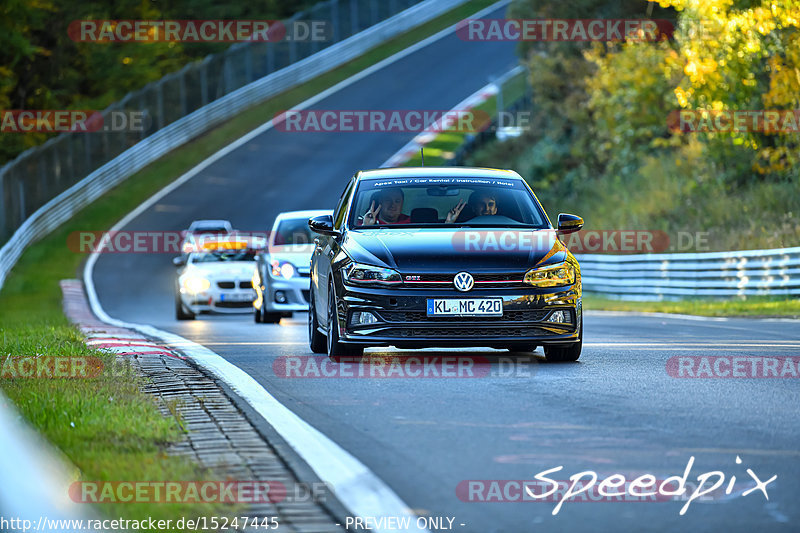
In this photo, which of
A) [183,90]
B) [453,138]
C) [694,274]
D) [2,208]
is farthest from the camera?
[453,138]

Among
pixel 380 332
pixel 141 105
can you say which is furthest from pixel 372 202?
pixel 141 105

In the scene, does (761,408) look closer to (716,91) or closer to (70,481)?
(70,481)

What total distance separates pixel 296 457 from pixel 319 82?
187ft

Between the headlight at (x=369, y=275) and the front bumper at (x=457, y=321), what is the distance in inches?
3.0

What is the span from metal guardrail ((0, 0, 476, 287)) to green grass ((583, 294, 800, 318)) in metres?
16.6

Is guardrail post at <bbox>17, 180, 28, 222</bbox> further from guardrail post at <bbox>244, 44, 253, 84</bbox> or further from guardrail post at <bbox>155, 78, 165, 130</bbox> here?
guardrail post at <bbox>244, 44, 253, 84</bbox>

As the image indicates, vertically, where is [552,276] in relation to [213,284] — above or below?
above

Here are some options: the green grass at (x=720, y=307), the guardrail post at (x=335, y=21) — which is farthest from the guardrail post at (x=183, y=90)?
the green grass at (x=720, y=307)

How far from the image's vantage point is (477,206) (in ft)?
43.9

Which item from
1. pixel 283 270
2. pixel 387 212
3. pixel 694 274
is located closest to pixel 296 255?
pixel 283 270

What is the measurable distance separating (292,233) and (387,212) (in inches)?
371

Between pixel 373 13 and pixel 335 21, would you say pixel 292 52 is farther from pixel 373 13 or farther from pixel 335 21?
pixel 373 13

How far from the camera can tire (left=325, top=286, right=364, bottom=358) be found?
1256 centimetres

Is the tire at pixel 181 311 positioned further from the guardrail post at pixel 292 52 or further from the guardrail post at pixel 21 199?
the guardrail post at pixel 292 52
